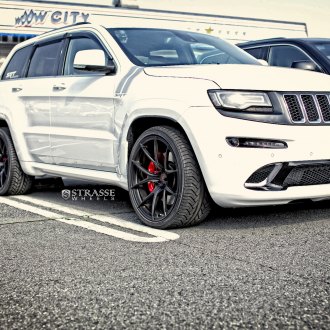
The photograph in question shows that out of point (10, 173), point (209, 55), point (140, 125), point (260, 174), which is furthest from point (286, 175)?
point (10, 173)

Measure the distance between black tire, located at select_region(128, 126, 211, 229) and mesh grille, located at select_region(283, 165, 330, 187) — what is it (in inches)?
24.4

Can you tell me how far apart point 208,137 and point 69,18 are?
83.1 feet

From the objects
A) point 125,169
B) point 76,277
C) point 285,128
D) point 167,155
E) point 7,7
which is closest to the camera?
point 76,277

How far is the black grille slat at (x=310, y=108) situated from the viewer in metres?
4.67

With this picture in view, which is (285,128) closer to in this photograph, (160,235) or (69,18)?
(160,235)

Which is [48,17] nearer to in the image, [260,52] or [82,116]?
[260,52]

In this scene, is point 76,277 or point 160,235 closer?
point 76,277

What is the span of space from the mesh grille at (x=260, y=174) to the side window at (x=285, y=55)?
11.7ft

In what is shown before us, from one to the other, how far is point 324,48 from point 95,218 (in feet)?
12.7

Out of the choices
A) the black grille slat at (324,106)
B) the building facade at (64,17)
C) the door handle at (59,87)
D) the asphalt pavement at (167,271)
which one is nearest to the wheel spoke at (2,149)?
the door handle at (59,87)

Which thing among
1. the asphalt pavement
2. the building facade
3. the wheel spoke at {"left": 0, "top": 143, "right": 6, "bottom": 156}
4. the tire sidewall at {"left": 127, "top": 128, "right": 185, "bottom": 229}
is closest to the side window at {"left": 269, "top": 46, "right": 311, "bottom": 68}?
the asphalt pavement

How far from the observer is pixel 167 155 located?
493 cm

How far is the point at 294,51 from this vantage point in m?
8.06

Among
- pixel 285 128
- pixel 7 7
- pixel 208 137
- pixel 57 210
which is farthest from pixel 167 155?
pixel 7 7
